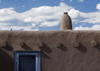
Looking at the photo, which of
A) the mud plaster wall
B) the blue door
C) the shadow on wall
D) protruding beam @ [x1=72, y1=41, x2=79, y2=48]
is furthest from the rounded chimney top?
the shadow on wall

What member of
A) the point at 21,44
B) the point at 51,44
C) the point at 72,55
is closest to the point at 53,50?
the point at 51,44

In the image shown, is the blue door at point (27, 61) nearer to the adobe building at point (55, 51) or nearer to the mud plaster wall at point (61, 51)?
the adobe building at point (55, 51)

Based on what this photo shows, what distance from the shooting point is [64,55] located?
884 cm

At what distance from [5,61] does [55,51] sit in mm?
2480

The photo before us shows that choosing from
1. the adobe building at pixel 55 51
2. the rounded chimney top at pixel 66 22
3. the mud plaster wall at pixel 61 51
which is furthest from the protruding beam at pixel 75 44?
the rounded chimney top at pixel 66 22

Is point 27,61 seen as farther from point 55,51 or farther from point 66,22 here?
point 66,22

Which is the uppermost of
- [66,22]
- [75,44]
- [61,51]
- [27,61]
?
[66,22]

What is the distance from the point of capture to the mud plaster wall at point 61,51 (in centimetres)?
880

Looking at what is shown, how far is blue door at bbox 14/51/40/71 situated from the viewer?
8859 millimetres

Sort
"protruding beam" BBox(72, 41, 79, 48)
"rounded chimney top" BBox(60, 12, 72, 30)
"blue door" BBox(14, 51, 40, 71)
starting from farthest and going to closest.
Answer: "rounded chimney top" BBox(60, 12, 72, 30) → "blue door" BBox(14, 51, 40, 71) → "protruding beam" BBox(72, 41, 79, 48)

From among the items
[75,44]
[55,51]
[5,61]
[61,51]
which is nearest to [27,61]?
[5,61]

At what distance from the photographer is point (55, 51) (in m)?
8.84

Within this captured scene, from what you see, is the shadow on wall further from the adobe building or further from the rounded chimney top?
the rounded chimney top

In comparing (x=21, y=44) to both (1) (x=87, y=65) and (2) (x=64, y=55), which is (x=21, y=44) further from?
(1) (x=87, y=65)
